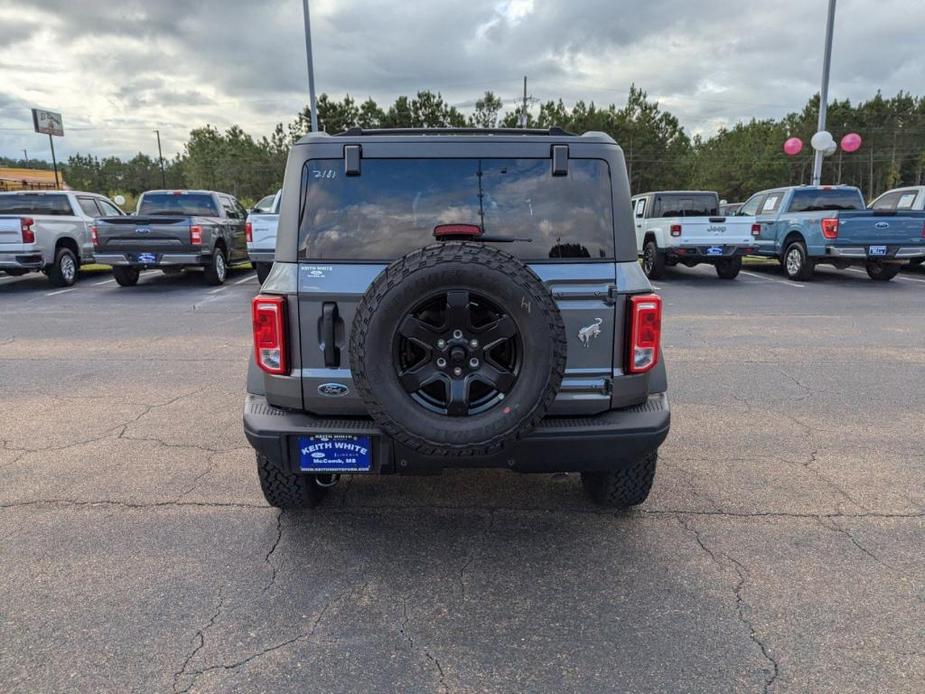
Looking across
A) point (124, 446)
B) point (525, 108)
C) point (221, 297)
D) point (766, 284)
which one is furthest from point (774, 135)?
point (124, 446)

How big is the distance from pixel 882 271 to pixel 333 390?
14.1 meters

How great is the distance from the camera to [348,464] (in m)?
2.90

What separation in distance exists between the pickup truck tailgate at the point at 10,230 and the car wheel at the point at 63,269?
953 millimetres

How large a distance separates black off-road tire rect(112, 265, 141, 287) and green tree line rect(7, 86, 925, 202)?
127 feet

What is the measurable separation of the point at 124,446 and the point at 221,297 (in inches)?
299

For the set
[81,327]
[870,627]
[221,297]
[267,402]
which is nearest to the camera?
[870,627]

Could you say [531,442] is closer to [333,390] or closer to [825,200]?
[333,390]

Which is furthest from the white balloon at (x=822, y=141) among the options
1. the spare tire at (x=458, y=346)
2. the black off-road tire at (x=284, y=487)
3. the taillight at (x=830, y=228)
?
the black off-road tire at (x=284, y=487)

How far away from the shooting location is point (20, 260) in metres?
11.9

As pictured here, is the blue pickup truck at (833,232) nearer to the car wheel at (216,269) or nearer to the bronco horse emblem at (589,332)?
the car wheel at (216,269)

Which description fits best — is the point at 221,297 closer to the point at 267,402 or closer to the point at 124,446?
the point at 124,446

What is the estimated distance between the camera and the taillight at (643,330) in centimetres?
298

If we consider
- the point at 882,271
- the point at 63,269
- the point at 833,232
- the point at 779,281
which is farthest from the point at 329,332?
the point at 882,271

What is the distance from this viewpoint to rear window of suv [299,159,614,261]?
117 inches
